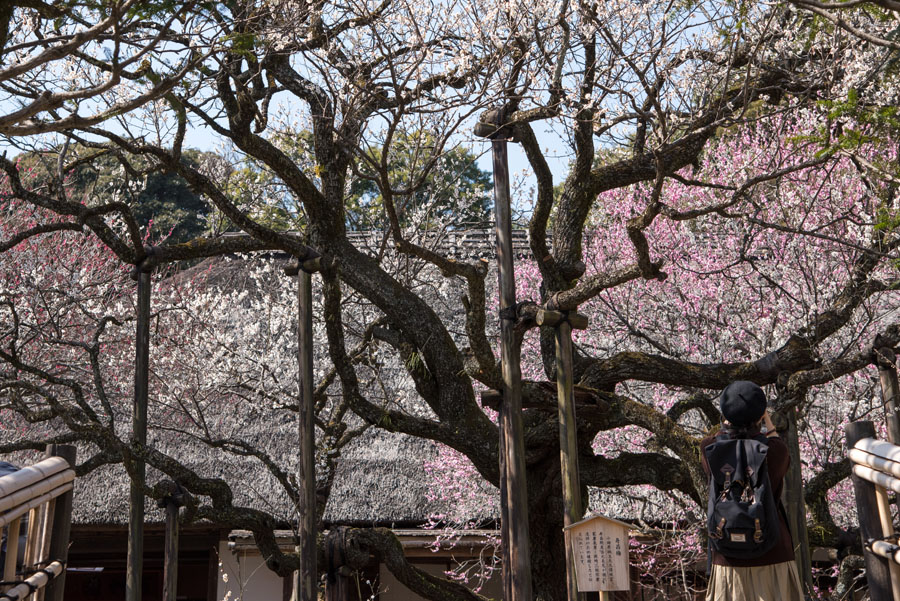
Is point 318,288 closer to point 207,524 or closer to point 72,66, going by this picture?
point 207,524

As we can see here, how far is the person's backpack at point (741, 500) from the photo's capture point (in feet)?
11.5

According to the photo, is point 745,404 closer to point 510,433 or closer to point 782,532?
point 782,532

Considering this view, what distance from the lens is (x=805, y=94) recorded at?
6.58 meters

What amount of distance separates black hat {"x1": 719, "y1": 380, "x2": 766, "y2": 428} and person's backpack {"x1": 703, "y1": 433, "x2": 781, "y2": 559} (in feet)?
0.31

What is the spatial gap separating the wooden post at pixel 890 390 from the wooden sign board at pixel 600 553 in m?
1.79

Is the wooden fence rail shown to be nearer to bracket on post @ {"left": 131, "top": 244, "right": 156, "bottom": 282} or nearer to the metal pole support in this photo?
the metal pole support

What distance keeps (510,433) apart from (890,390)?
7.46 ft

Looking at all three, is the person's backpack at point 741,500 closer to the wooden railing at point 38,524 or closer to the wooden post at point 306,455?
the wooden railing at point 38,524

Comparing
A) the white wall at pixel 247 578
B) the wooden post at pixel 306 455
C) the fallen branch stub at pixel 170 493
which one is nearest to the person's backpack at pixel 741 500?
the wooden post at pixel 306 455

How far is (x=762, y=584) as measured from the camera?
11.7 ft

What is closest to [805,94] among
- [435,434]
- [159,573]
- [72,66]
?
[435,434]

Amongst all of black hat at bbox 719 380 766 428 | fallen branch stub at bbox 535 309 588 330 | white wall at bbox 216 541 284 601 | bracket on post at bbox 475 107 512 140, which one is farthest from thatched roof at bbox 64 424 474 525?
black hat at bbox 719 380 766 428

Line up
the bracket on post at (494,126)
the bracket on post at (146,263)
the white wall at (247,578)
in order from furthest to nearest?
the white wall at (247,578) → the bracket on post at (146,263) → the bracket on post at (494,126)

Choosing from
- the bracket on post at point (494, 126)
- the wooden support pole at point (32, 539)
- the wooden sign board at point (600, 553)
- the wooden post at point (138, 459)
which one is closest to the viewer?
the wooden support pole at point (32, 539)
